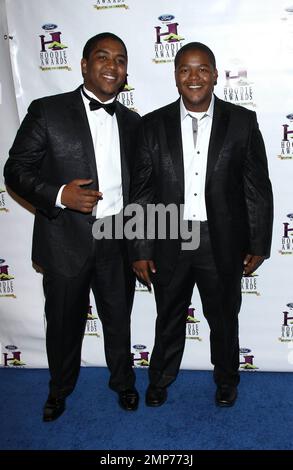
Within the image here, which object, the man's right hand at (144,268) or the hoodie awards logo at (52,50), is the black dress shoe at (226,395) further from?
the hoodie awards logo at (52,50)

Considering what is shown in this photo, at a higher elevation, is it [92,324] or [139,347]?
[92,324]

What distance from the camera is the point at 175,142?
2.41 metres

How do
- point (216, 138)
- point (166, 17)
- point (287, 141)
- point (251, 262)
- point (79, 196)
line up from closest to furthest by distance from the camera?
point (79, 196), point (216, 138), point (251, 262), point (166, 17), point (287, 141)

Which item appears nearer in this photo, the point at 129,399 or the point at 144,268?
the point at 144,268

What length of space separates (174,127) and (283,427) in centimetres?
172

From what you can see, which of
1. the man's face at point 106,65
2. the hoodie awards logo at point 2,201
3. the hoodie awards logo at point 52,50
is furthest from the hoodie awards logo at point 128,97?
the hoodie awards logo at point 2,201

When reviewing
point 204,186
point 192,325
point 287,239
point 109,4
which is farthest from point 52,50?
point 192,325

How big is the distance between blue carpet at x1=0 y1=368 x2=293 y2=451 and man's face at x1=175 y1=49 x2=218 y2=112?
1746mm

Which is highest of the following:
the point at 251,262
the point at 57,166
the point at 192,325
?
the point at 57,166

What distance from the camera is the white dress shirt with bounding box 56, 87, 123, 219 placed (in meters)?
2.46

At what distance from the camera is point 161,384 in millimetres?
2885

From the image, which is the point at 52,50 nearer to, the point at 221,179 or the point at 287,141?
the point at 221,179

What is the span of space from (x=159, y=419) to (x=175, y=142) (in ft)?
5.10
